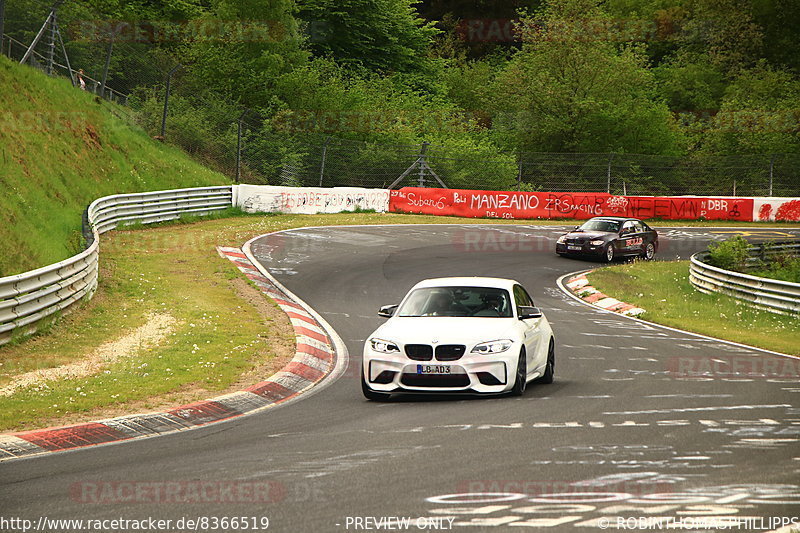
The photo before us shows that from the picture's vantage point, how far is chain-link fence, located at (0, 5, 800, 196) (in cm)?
3634

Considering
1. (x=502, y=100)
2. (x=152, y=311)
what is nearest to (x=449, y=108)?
(x=502, y=100)

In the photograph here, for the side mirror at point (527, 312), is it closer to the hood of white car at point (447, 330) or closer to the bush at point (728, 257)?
the hood of white car at point (447, 330)

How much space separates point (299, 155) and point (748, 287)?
2129cm

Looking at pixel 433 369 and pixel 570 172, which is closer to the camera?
pixel 433 369

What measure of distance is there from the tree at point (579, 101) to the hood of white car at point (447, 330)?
49480 mm

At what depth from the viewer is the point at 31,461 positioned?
306 inches

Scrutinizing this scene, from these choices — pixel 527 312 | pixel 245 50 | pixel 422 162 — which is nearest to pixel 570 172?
pixel 422 162

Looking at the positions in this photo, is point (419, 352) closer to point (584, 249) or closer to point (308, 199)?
point (584, 249)

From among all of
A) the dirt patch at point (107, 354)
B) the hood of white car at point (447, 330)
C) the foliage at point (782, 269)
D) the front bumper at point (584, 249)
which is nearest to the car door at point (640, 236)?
the front bumper at point (584, 249)

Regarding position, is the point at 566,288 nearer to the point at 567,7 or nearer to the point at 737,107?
the point at 737,107

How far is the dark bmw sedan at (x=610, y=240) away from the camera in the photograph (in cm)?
2934

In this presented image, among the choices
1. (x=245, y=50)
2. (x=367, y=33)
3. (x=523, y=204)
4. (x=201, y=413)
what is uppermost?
(x=367, y=33)

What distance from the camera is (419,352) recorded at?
10.4 metres

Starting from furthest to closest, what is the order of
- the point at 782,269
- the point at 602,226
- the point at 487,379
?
1. the point at 602,226
2. the point at 782,269
3. the point at 487,379
